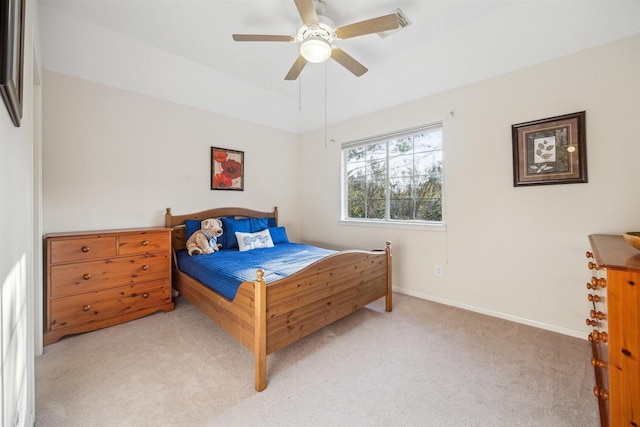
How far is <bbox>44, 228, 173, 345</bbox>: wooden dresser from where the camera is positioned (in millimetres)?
2201

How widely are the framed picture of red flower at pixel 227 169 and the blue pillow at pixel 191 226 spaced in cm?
56

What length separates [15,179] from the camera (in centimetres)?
100

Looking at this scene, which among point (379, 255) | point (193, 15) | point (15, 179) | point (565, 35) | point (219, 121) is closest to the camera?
point (15, 179)

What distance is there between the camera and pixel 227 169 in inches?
146

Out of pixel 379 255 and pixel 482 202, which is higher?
pixel 482 202

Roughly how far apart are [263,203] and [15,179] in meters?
3.19

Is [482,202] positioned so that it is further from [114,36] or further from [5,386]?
[114,36]

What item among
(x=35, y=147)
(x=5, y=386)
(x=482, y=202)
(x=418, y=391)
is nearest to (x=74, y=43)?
(x=35, y=147)

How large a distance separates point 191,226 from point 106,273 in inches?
37.8

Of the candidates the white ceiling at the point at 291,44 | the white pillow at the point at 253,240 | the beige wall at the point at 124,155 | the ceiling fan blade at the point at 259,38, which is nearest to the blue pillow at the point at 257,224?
the white pillow at the point at 253,240

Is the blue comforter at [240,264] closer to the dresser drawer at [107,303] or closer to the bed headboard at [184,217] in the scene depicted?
the bed headboard at [184,217]

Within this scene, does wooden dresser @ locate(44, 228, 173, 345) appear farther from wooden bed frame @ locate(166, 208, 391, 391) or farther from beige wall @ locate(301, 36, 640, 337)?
beige wall @ locate(301, 36, 640, 337)

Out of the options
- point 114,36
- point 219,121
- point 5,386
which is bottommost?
point 5,386

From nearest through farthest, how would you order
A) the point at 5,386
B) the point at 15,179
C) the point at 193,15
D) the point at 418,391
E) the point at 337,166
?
the point at 5,386, the point at 15,179, the point at 418,391, the point at 193,15, the point at 337,166
